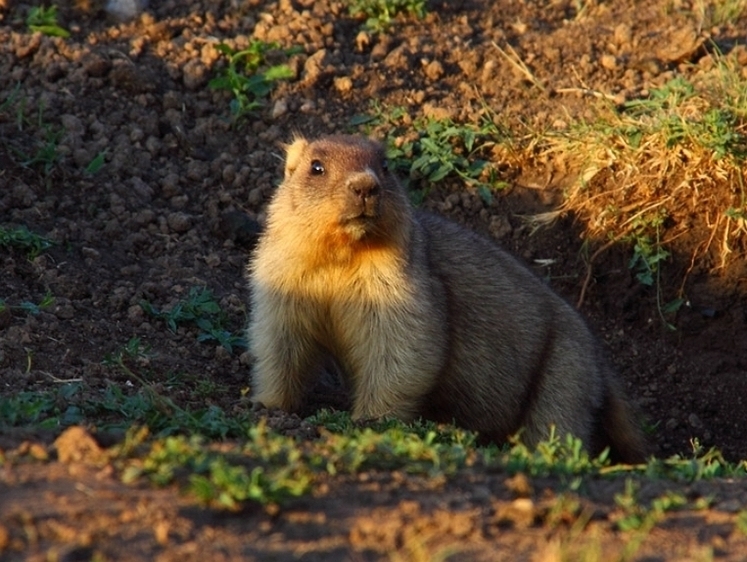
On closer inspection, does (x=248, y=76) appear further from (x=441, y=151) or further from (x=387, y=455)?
(x=387, y=455)

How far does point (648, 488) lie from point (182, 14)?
7.00 m

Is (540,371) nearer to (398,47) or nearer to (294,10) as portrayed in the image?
(398,47)

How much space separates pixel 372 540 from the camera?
420 centimetres

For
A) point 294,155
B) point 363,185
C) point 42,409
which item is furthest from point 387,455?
point 294,155

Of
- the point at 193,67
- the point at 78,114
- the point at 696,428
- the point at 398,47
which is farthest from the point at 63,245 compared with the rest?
the point at 696,428

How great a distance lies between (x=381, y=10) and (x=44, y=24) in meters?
2.86

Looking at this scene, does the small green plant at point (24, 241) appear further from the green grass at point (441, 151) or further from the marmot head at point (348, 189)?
the green grass at point (441, 151)

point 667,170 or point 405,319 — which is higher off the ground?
point 667,170

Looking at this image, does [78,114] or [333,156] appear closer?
[333,156]

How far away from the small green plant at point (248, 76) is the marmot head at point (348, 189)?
2.67 m

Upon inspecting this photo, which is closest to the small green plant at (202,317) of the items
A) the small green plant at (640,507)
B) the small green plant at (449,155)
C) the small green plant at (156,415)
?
the small green plant at (156,415)

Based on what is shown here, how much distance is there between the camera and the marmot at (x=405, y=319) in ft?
23.0

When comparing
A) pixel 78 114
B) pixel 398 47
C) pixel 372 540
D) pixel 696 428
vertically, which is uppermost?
pixel 398 47

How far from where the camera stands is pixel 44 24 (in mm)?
10148
